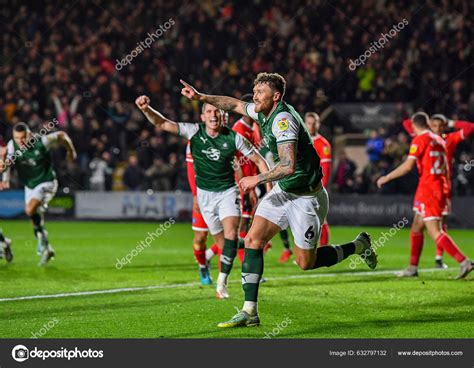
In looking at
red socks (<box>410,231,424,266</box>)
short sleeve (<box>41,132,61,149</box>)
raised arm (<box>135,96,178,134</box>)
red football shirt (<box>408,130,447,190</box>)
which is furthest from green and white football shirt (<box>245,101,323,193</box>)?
short sleeve (<box>41,132,61,149</box>)

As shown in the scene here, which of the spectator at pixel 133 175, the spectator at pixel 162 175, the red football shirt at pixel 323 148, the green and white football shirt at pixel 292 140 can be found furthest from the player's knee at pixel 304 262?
the spectator at pixel 133 175

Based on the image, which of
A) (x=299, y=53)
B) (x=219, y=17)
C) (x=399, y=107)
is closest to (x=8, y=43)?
(x=219, y=17)

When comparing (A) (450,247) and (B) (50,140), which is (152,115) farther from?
(B) (50,140)

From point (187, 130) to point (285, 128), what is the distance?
9.37 ft

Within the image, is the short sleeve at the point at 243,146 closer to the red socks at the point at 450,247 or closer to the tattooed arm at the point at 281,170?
the tattooed arm at the point at 281,170

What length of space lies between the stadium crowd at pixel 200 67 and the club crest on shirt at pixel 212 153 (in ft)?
43.9

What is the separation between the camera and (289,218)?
360 inches

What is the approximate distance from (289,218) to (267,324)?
1.09 meters

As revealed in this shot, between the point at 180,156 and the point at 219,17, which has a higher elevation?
the point at 219,17

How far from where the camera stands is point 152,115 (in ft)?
33.5

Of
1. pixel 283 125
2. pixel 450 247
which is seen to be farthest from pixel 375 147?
pixel 283 125

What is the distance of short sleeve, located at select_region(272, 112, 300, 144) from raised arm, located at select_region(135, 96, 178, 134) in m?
1.71

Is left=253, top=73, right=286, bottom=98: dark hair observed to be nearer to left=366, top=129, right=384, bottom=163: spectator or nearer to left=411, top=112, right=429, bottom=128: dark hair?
left=411, top=112, right=429, bottom=128: dark hair

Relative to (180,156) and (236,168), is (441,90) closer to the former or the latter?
(180,156)
